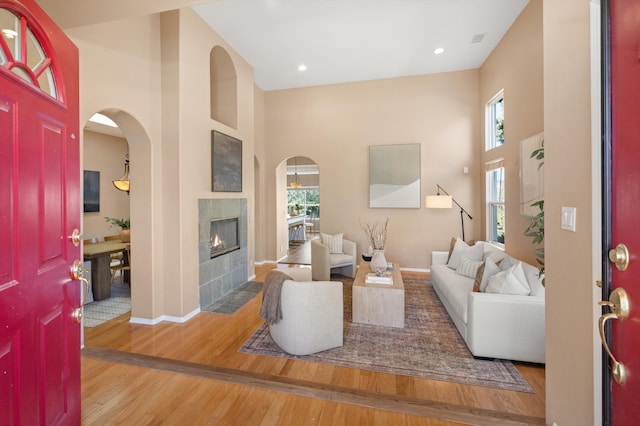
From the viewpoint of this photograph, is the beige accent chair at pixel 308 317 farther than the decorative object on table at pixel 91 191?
No

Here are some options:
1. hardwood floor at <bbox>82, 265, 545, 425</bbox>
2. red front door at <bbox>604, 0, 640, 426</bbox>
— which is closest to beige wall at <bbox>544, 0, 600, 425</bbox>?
red front door at <bbox>604, 0, 640, 426</bbox>

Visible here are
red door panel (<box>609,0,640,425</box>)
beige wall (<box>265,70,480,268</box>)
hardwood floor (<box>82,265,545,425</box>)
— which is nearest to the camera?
red door panel (<box>609,0,640,425</box>)

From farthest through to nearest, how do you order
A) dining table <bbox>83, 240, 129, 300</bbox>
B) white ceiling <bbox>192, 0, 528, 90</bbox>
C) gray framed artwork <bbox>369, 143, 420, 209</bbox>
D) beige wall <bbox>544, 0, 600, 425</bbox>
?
1. gray framed artwork <bbox>369, 143, 420, 209</bbox>
2. dining table <bbox>83, 240, 129, 300</bbox>
3. white ceiling <bbox>192, 0, 528, 90</bbox>
4. beige wall <bbox>544, 0, 600, 425</bbox>

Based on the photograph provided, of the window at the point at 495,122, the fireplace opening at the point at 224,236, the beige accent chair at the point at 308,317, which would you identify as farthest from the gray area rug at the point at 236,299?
the window at the point at 495,122

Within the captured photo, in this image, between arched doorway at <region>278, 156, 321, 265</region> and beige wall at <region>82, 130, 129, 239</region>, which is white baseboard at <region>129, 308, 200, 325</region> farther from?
arched doorway at <region>278, 156, 321, 265</region>

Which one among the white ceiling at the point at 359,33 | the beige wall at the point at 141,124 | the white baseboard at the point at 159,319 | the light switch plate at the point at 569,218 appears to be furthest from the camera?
the white ceiling at the point at 359,33

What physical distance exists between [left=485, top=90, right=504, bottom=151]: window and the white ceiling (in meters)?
0.81

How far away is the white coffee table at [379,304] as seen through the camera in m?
3.05

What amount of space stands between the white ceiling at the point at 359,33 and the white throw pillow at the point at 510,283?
327 centimetres

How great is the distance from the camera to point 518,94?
146 inches

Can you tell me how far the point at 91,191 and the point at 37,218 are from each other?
592 cm

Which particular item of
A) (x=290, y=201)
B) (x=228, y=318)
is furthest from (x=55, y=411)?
(x=290, y=201)

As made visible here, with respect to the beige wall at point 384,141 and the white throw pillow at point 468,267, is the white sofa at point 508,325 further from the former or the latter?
the beige wall at point 384,141

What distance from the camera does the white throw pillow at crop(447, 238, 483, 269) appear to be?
3.93m
